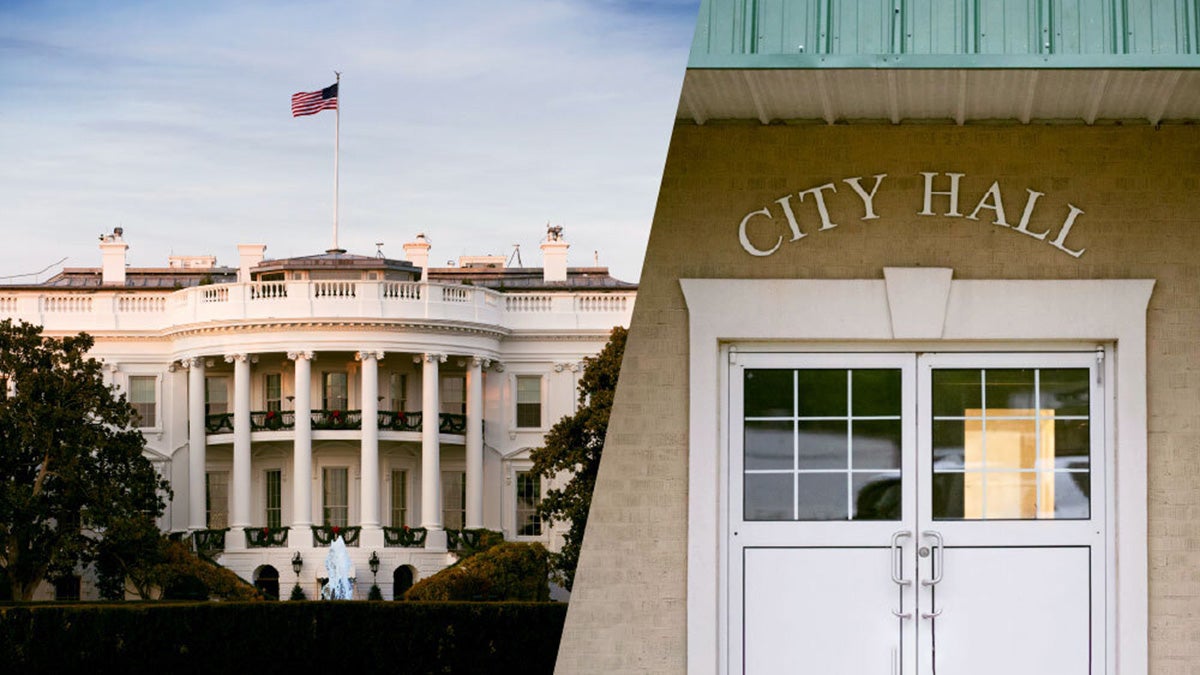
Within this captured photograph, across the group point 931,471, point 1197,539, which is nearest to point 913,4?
point 931,471

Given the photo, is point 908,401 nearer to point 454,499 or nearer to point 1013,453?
point 1013,453

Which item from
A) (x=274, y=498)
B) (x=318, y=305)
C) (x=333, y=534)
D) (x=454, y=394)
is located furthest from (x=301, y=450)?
(x=318, y=305)

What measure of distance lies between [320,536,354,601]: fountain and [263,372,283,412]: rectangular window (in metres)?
1.34

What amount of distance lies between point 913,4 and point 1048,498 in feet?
4.53

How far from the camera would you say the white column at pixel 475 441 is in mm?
12711

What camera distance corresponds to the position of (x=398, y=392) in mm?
13367

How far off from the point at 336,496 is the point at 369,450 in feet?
12.1

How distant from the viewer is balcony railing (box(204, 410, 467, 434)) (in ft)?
37.2

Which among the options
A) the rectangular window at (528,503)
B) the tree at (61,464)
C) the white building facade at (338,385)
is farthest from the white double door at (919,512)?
the rectangular window at (528,503)

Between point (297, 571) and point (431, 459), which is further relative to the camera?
point (297, 571)

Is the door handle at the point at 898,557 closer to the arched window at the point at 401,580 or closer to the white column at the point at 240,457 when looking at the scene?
the white column at the point at 240,457

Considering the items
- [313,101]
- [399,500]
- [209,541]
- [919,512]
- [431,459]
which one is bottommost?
[209,541]

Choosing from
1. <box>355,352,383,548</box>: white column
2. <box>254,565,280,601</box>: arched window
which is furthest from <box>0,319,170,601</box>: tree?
<box>355,352,383,548</box>: white column

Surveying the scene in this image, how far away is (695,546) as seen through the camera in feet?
13.6
